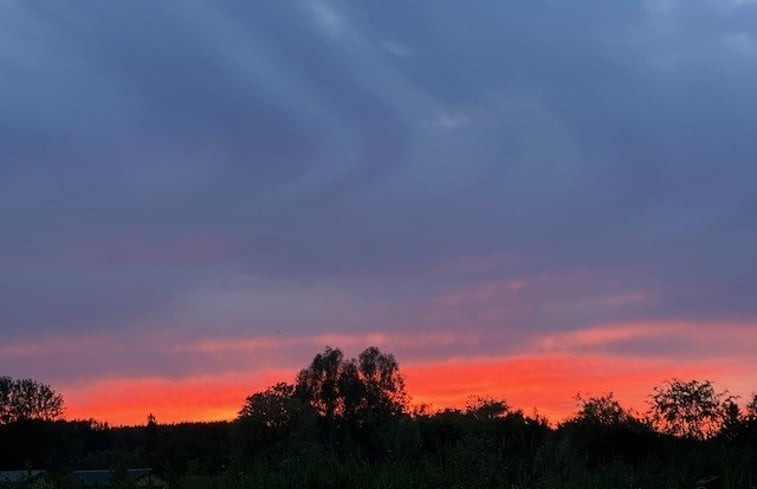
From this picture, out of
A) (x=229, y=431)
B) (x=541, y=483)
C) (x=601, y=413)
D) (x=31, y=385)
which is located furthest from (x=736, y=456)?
(x=31, y=385)

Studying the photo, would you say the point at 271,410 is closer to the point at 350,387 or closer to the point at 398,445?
the point at 350,387

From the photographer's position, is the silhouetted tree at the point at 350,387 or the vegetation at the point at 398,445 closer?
the vegetation at the point at 398,445

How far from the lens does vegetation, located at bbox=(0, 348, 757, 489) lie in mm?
13000

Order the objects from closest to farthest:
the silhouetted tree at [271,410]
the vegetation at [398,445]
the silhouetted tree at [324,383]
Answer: the vegetation at [398,445], the silhouetted tree at [271,410], the silhouetted tree at [324,383]

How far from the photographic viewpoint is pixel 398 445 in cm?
1477

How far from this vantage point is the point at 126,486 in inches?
504

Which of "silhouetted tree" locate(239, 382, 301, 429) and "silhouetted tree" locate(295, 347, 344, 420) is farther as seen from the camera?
"silhouetted tree" locate(295, 347, 344, 420)

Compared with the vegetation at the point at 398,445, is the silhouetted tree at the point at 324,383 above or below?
above

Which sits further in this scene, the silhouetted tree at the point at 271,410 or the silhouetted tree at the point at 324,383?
the silhouetted tree at the point at 324,383

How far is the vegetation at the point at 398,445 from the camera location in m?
13.0

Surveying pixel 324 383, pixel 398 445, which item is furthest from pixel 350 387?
pixel 398 445

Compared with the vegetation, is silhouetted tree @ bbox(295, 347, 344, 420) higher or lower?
higher

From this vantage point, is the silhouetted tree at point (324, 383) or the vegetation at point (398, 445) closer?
the vegetation at point (398, 445)

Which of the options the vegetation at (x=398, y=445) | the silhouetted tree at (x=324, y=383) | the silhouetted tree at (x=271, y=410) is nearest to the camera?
the vegetation at (x=398, y=445)
